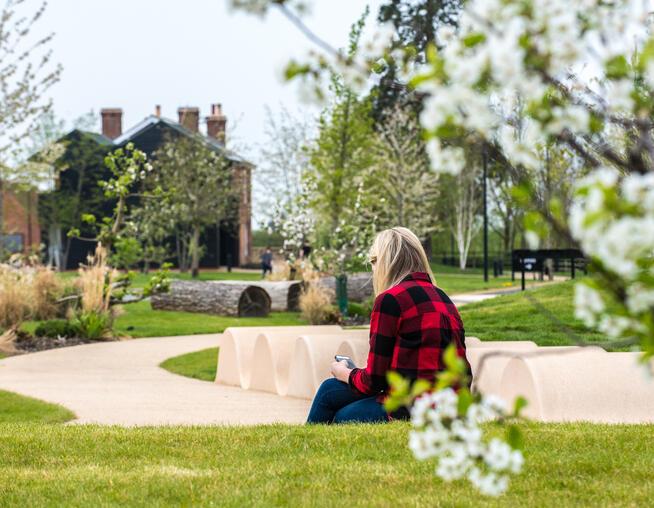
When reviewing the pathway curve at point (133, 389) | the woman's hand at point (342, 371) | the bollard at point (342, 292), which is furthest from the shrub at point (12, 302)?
the woman's hand at point (342, 371)

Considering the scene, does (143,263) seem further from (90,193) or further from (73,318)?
(73,318)

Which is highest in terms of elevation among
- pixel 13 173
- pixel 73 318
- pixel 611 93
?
pixel 13 173

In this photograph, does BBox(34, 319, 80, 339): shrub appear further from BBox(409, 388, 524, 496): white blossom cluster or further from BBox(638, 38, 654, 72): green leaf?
BBox(638, 38, 654, 72): green leaf

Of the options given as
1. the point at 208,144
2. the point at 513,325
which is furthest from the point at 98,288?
the point at 208,144

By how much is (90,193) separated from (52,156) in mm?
13035

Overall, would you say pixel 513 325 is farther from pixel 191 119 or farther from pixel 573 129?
pixel 191 119

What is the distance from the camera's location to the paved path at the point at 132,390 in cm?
936

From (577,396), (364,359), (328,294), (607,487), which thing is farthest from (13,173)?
(607,487)

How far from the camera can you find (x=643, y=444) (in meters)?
6.06

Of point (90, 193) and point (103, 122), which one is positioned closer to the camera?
point (90, 193)

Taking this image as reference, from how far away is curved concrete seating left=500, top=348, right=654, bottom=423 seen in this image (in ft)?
24.8

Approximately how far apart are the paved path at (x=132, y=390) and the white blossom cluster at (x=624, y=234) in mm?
6100

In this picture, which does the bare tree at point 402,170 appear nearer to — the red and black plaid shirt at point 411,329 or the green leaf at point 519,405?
the red and black plaid shirt at point 411,329

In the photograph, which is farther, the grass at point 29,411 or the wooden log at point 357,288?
the wooden log at point 357,288
